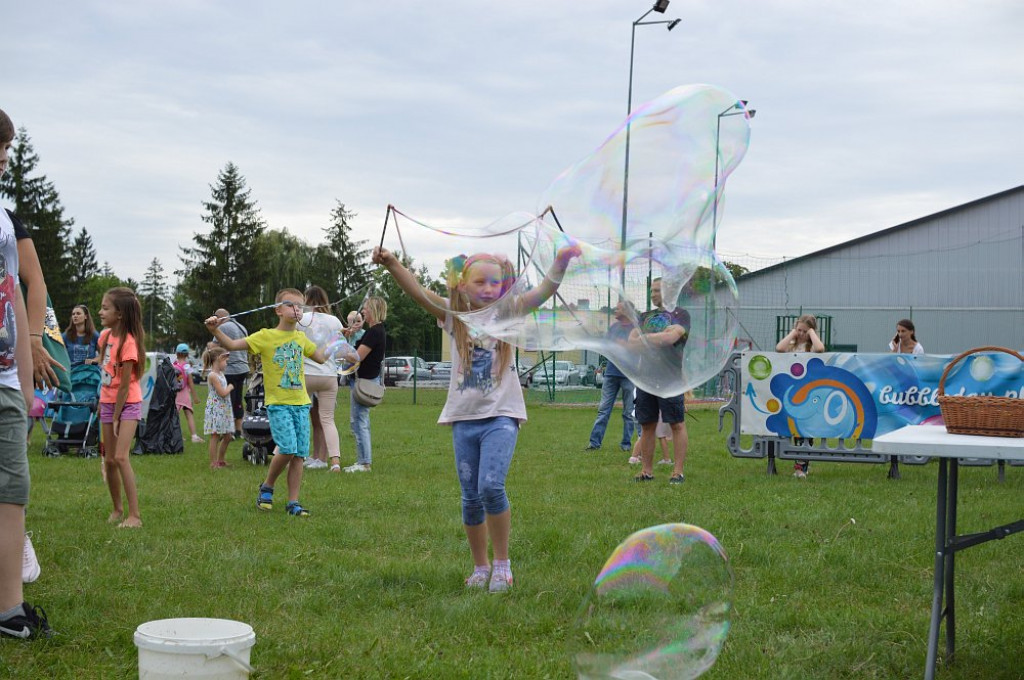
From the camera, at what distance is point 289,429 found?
726 cm

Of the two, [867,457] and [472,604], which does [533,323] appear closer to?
[472,604]

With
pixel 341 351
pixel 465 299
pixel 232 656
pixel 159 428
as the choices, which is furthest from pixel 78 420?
pixel 232 656

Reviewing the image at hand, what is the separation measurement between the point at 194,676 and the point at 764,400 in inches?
310

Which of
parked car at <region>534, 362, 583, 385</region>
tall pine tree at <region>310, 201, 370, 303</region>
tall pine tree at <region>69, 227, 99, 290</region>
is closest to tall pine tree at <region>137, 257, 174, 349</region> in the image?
tall pine tree at <region>69, 227, 99, 290</region>

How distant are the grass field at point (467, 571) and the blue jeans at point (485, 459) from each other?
464 mm

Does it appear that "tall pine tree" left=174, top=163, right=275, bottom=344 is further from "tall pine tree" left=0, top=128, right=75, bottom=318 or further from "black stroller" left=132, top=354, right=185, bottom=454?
"black stroller" left=132, top=354, right=185, bottom=454

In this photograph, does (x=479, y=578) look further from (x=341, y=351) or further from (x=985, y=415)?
(x=341, y=351)

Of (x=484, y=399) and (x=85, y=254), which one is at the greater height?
(x=85, y=254)

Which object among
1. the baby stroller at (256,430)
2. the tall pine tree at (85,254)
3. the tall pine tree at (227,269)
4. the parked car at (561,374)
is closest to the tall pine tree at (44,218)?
the tall pine tree at (227,269)

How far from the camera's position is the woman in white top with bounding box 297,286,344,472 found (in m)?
9.17

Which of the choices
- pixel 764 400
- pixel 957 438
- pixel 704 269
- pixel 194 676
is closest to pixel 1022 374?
pixel 764 400

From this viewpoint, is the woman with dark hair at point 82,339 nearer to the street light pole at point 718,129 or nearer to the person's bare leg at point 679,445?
the person's bare leg at point 679,445

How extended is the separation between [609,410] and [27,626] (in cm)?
960

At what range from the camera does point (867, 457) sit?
9.84 meters
